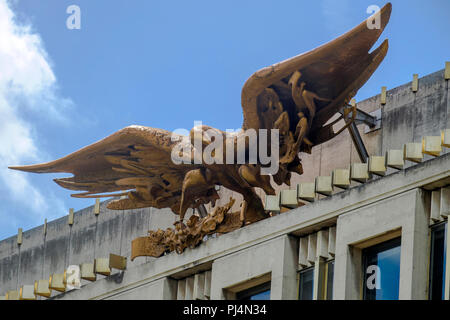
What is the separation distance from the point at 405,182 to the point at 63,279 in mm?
12157

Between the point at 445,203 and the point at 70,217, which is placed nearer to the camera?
the point at 445,203

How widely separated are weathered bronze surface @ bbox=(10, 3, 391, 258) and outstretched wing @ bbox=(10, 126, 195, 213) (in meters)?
0.03

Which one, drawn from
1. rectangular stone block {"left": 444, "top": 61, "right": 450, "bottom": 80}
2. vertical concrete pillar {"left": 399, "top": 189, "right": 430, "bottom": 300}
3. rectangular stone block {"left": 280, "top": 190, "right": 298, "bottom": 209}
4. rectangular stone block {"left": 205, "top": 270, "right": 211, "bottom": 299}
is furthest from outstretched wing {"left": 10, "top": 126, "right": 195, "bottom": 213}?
vertical concrete pillar {"left": 399, "top": 189, "right": 430, "bottom": 300}

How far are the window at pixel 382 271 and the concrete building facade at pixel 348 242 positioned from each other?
0.07 feet

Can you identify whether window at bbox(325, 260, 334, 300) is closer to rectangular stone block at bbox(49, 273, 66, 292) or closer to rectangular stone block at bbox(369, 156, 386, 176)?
rectangular stone block at bbox(369, 156, 386, 176)

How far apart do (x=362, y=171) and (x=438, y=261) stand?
3.64 m

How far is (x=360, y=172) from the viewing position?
115 ft

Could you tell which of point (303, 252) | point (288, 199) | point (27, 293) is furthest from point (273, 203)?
point (27, 293)

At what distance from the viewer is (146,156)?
41.3 metres

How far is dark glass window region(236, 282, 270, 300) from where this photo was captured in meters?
36.1

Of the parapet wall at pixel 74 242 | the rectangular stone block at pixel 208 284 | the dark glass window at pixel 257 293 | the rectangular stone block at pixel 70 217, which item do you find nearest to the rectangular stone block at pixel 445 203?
the dark glass window at pixel 257 293

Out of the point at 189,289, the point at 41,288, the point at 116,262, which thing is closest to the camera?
the point at 189,289

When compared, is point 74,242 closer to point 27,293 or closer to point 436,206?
point 27,293
